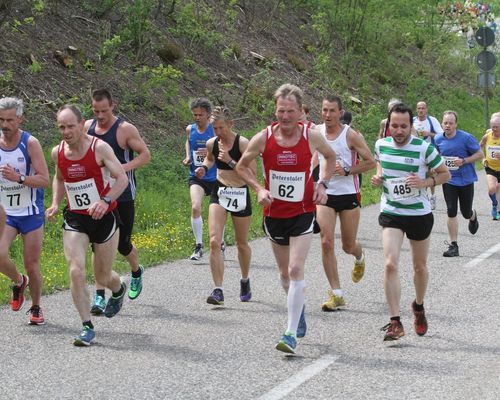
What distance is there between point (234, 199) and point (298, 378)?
133 inches

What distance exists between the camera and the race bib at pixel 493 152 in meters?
17.4

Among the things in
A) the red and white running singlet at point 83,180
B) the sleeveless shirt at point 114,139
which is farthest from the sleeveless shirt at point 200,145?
the red and white running singlet at point 83,180

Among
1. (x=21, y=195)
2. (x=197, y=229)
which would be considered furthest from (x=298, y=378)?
(x=197, y=229)

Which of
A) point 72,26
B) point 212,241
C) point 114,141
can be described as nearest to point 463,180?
point 212,241

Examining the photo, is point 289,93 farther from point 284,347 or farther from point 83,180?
point 284,347

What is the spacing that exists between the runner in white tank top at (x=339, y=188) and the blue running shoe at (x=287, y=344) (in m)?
2.01

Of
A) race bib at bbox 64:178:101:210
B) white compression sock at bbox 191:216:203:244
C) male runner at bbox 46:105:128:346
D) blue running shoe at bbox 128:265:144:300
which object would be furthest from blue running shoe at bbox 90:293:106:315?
white compression sock at bbox 191:216:203:244

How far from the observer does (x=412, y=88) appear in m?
36.9

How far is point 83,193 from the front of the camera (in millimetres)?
8781

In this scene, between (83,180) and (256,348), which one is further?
(83,180)

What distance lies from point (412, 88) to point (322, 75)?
6806mm

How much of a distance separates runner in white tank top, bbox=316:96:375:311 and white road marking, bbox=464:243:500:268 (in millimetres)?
2640

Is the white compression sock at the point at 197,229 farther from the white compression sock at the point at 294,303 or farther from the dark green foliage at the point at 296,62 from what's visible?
the dark green foliage at the point at 296,62

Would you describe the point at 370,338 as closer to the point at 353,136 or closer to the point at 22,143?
the point at 353,136
